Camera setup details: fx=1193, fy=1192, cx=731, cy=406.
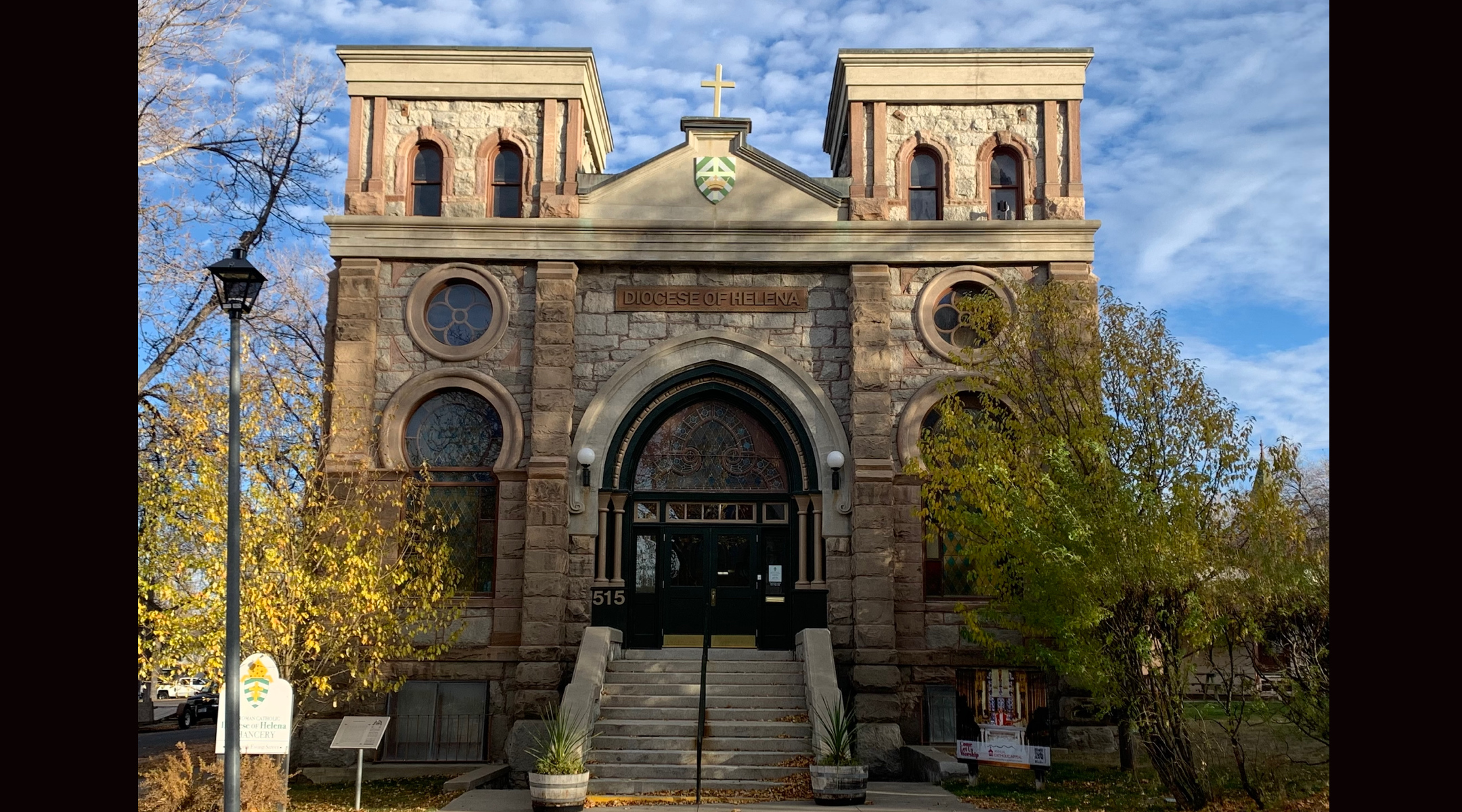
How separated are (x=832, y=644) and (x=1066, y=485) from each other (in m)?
5.39

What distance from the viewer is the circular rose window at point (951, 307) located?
18.9 meters

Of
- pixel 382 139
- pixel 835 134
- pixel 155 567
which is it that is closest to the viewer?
pixel 155 567

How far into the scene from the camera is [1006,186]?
19641mm

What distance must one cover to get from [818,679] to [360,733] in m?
5.93

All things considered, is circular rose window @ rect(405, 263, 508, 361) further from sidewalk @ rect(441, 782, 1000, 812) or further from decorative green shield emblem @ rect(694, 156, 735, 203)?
sidewalk @ rect(441, 782, 1000, 812)

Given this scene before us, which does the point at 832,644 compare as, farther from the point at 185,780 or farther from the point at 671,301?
the point at 185,780

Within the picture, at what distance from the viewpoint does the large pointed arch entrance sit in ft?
61.6

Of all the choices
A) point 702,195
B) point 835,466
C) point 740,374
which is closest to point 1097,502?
point 835,466

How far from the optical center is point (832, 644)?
18.0 meters

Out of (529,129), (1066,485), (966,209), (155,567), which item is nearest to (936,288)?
(966,209)

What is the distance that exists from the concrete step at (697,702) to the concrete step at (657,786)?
1.81 meters

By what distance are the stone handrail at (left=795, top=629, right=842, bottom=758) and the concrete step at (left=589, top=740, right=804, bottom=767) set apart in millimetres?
622

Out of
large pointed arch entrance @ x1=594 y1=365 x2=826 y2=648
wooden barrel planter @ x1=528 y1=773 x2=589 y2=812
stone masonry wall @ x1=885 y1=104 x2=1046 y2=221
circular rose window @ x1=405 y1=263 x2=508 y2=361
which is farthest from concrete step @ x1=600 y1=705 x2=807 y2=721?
stone masonry wall @ x1=885 y1=104 x2=1046 y2=221

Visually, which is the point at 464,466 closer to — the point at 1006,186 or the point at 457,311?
the point at 457,311
